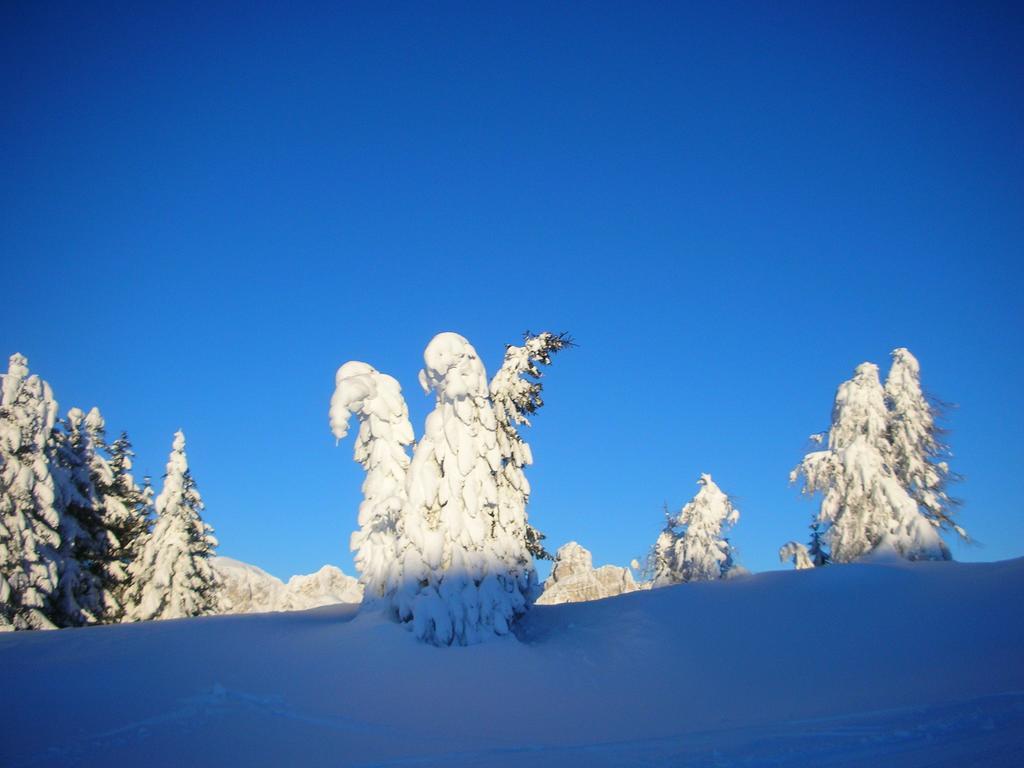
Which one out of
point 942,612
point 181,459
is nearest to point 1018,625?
point 942,612

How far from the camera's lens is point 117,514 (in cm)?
2838

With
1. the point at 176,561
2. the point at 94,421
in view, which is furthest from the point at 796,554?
the point at 94,421

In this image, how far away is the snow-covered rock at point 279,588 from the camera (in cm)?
6084

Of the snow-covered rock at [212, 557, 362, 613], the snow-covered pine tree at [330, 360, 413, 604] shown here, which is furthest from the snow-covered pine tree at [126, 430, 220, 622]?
the snow-covered rock at [212, 557, 362, 613]

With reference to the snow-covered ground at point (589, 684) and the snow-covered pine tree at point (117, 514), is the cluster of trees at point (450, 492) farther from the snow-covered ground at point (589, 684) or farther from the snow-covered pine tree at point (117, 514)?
the snow-covered pine tree at point (117, 514)

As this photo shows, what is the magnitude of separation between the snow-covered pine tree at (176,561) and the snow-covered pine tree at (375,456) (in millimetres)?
13968

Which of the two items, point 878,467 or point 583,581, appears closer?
point 878,467

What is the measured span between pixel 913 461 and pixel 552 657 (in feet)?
61.8

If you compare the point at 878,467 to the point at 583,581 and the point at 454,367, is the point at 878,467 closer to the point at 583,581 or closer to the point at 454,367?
the point at 454,367

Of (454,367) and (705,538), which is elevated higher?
(454,367)

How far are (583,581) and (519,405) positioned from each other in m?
51.5

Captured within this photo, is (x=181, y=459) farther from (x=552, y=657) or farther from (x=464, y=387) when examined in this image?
(x=552, y=657)

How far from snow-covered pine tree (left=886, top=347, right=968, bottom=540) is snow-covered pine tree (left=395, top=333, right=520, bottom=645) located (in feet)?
58.9

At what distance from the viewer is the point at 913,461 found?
26.0 meters
